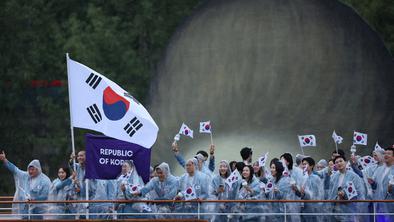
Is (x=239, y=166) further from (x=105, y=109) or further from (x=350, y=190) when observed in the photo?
(x=105, y=109)

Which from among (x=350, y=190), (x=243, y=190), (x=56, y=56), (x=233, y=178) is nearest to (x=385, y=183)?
(x=350, y=190)

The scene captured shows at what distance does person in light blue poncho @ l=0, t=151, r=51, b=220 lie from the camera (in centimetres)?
2892

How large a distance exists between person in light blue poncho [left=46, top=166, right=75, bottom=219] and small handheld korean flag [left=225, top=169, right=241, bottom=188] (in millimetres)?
3314

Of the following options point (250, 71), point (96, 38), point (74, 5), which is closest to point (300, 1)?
point (250, 71)

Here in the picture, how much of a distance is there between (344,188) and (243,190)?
6.38ft

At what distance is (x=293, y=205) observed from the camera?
27094 mm

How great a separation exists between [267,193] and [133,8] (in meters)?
27.7

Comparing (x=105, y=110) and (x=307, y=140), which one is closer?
(x=105, y=110)

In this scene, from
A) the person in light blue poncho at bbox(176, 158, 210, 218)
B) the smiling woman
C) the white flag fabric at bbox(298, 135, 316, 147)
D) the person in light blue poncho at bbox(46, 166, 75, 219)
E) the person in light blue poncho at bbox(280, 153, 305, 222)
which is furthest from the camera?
the smiling woman

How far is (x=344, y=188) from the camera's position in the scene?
26.8 meters

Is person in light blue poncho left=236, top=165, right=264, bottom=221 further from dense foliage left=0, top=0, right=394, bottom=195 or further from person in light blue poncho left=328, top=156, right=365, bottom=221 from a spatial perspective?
dense foliage left=0, top=0, right=394, bottom=195

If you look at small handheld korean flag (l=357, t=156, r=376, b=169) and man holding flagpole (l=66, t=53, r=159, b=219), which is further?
small handheld korean flag (l=357, t=156, r=376, b=169)

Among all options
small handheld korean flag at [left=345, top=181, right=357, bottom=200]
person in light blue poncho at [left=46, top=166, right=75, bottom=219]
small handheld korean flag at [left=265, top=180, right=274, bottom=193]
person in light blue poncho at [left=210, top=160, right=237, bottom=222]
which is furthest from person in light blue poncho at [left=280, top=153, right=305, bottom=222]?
person in light blue poncho at [left=46, top=166, right=75, bottom=219]

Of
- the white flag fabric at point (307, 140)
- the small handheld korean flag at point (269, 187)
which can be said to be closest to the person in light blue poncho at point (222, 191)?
the small handheld korean flag at point (269, 187)
